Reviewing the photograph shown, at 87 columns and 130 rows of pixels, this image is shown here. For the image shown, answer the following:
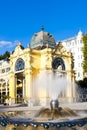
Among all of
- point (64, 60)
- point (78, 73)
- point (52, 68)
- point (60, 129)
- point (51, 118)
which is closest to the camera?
point (60, 129)

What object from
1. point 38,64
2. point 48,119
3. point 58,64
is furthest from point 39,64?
point 48,119

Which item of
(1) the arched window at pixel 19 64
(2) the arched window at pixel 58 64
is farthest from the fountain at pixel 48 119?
(2) the arched window at pixel 58 64

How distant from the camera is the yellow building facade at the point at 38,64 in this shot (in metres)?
61.4

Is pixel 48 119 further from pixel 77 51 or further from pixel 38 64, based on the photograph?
pixel 77 51

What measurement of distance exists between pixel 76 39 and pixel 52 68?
186 ft

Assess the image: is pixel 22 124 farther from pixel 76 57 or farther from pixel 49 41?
pixel 76 57

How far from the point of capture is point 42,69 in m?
63.4

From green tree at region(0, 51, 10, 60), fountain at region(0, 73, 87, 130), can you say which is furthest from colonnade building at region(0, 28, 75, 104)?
fountain at region(0, 73, 87, 130)

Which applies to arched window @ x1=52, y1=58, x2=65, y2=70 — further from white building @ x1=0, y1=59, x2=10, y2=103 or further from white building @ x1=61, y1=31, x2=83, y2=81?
white building @ x1=61, y1=31, x2=83, y2=81

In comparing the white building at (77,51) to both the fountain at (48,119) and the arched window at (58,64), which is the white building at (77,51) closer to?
the arched window at (58,64)

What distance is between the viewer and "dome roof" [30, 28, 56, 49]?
68.7 meters

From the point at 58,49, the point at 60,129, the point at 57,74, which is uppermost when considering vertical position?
the point at 58,49

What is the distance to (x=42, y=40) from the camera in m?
68.7

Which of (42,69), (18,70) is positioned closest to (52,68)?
(42,69)
